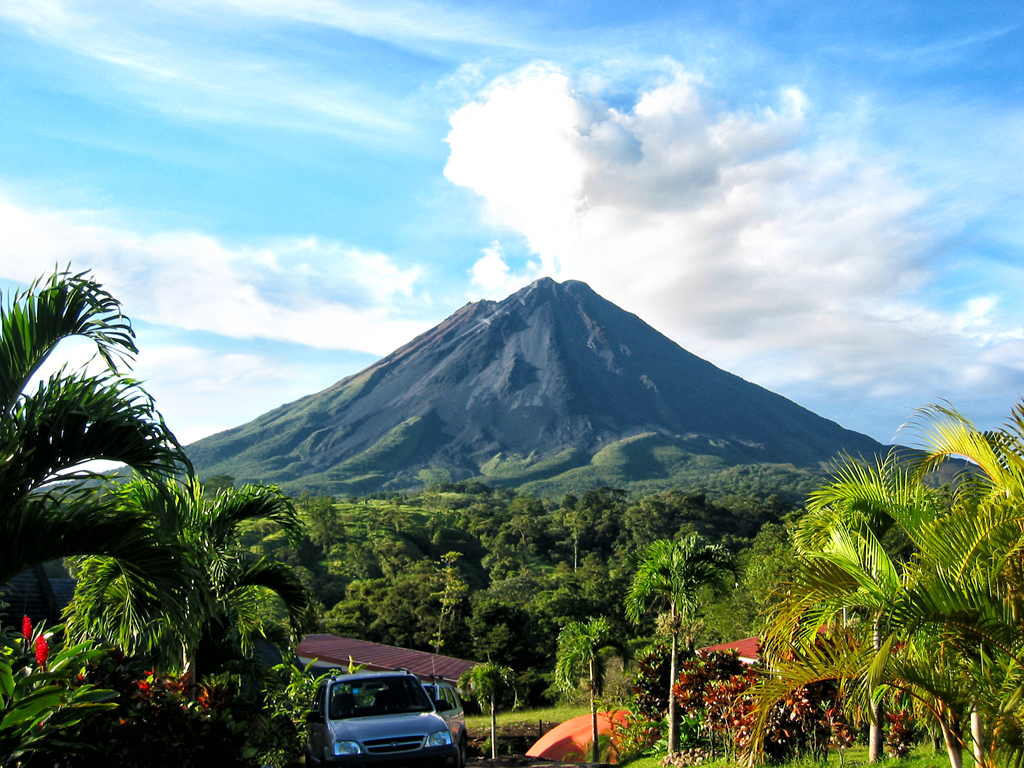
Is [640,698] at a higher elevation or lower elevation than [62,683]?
lower

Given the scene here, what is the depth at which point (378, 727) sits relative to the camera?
7922 mm

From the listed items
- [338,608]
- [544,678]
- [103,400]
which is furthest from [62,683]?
[338,608]

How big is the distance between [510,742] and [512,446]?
6796 inches

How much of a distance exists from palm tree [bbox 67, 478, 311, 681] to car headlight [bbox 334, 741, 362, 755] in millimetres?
1490

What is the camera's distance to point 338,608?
40562 millimetres

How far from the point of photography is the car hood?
7828 millimetres

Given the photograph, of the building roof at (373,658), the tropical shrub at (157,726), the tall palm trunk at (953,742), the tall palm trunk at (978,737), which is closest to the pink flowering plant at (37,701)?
the tropical shrub at (157,726)

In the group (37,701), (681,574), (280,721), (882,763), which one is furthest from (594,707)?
(37,701)

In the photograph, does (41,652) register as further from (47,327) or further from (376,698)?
(376,698)

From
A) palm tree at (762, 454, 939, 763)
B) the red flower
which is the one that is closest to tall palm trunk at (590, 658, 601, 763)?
palm tree at (762, 454, 939, 763)

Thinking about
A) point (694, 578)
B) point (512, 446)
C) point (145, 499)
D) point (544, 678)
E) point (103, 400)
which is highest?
point (512, 446)

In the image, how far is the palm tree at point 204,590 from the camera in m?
5.35

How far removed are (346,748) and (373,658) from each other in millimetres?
17035

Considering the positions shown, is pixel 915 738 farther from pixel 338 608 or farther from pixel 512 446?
pixel 512 446
